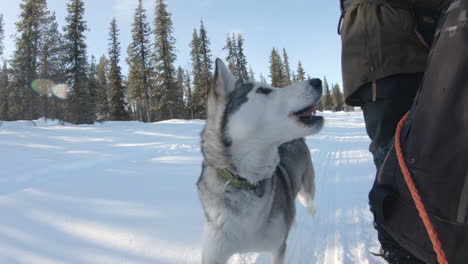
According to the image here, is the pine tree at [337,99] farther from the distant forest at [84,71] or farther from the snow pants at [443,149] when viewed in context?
the snow pants at [443,149]

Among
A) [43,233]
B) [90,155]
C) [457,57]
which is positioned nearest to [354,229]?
[457,57]

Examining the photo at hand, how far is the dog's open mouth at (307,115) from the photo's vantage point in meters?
2.08

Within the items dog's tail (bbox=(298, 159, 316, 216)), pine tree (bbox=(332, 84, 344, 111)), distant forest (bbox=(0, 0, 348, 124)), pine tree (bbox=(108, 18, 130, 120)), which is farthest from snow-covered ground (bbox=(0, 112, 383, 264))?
pine tree (bbox=(332, 84, 344, 111))

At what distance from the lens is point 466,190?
0.89m

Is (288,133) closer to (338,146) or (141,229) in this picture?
(141,229)

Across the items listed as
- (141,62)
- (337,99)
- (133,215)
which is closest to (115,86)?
(141,62)

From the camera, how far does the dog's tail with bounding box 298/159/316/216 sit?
11.7 feet

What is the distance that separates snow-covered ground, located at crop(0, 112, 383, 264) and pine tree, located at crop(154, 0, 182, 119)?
75.4 ft

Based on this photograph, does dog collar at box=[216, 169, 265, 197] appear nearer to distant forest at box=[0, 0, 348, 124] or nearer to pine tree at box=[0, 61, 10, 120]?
distant forest at box=[0, 0, 348, 124]

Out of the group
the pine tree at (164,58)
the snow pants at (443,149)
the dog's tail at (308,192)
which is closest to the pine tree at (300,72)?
the pine tree at (164,58)

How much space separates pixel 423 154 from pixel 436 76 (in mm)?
316

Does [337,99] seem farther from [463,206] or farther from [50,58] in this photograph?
[463,206]

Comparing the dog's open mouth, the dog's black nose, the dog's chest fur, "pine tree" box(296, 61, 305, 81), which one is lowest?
the dog's chest fur

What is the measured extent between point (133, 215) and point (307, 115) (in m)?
2.62
